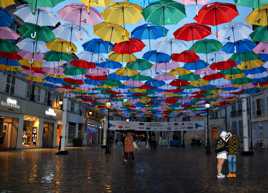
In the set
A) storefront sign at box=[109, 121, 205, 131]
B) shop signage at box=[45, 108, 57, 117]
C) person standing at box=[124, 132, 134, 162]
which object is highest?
shop signage at box=[45, 108, 57, 117]

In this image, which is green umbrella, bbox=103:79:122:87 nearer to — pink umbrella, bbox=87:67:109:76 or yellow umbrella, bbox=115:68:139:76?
pink umbrella, bbox=87:67:109:76

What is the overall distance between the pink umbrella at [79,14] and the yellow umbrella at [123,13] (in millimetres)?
460

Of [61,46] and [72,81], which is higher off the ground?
[61,46]

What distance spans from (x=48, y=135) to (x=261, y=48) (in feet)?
98.0

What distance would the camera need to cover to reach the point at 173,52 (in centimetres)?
1580

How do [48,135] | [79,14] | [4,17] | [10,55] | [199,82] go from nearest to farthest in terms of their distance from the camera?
[79,14], [4,17], [10,55], [199,82], [48,135]

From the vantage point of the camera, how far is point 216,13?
1109 cm

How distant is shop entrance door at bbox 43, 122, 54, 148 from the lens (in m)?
36.8

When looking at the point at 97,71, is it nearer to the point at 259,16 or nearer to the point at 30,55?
the point at 30,55

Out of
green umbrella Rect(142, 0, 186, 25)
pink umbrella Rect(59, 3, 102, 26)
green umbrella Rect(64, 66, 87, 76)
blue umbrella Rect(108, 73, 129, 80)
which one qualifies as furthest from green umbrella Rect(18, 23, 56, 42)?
blue umbrella Rect(108, 73, 129, 80)

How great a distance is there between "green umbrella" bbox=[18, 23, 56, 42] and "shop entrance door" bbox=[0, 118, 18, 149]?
52.5ft

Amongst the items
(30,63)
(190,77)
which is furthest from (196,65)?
(30,63)

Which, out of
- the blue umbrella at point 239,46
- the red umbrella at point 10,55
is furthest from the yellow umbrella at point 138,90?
the red umbrella at point 10,55

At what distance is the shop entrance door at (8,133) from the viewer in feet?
89.6
